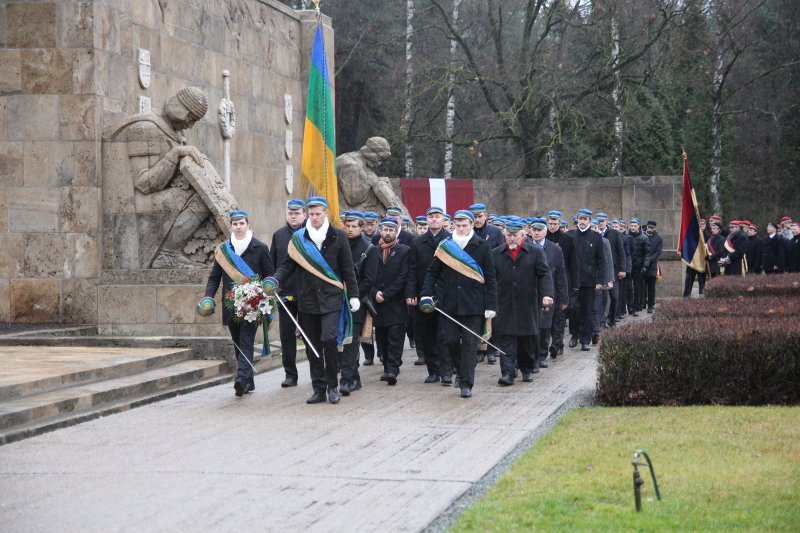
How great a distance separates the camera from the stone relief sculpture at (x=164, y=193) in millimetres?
16469

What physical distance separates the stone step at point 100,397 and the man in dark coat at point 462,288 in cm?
266

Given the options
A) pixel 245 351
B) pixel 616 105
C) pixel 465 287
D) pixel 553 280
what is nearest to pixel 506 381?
pixel 465 287

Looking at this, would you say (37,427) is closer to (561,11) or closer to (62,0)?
(62,0)

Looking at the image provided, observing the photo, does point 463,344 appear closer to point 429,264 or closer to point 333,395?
point 333,395

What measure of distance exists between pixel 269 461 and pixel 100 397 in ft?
11.0

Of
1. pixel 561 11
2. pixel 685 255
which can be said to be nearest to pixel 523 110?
pixel 561 11

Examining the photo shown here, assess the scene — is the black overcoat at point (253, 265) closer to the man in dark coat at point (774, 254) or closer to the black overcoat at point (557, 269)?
the black overcoat at point (557, 269)

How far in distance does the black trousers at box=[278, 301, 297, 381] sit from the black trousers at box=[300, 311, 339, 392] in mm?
837

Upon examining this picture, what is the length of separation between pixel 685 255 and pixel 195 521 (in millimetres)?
19964

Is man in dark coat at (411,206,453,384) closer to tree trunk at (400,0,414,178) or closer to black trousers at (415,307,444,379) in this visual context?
black trousers at (415,307,444,379)

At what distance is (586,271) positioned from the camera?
19.2 m

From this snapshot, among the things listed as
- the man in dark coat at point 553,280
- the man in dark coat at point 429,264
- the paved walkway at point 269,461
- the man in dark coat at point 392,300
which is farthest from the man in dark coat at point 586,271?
the paved walkway at point 269,461

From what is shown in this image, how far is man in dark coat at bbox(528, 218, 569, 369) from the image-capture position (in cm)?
1594

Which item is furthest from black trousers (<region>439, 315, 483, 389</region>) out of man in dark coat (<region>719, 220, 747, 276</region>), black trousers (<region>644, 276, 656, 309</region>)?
man in dark coat (<region>719, 220, 747, 276</region>)
